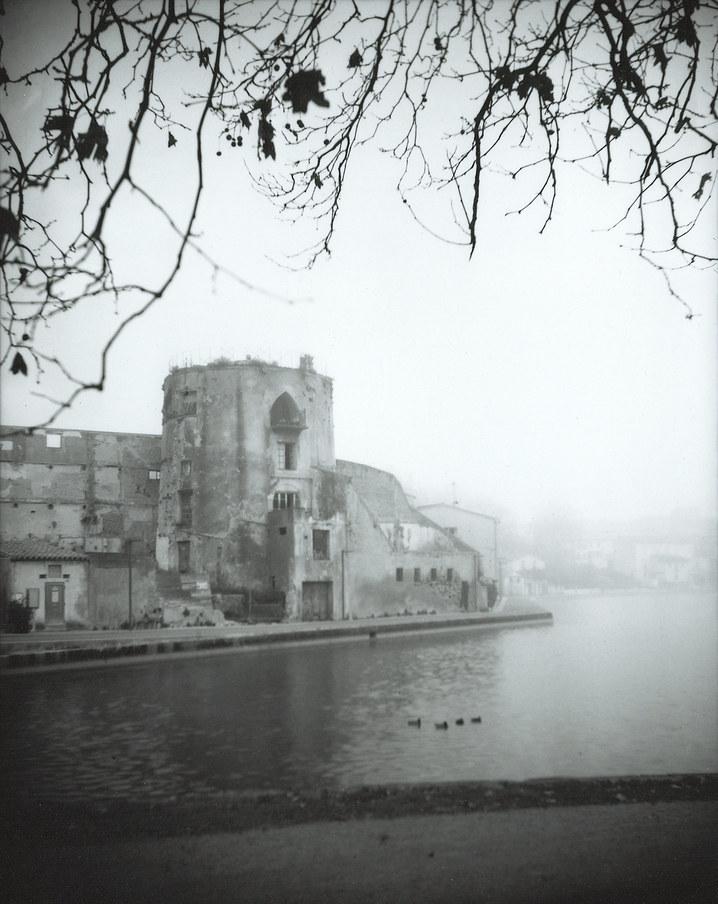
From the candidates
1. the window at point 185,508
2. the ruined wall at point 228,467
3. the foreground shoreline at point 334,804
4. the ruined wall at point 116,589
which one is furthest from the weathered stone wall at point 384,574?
the foreground shoreline at point 334,804

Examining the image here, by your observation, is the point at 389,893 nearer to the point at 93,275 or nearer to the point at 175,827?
the point at 175,827

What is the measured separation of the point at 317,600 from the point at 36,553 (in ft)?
34.3

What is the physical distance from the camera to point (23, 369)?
2664 millimetres

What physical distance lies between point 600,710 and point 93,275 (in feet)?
48.0

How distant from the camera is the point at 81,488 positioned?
1484 inches

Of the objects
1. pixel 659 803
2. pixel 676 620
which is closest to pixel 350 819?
pixel 659 803

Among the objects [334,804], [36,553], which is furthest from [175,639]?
[334,804]

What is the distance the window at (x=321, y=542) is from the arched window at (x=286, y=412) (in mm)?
4149

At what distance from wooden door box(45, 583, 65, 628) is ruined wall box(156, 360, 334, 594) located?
5982 mm

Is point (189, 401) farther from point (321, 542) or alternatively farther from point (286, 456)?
point (321, 542)

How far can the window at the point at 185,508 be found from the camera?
107 feet

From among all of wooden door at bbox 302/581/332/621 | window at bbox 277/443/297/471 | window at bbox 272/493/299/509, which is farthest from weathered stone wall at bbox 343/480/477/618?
window at bbox 277/443/297/471

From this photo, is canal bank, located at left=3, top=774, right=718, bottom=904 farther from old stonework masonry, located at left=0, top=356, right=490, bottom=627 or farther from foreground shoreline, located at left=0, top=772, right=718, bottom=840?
old stonework masonry, located at left=0, top=356, right=490, bottom=627

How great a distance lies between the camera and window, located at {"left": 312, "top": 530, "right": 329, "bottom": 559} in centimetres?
3247
